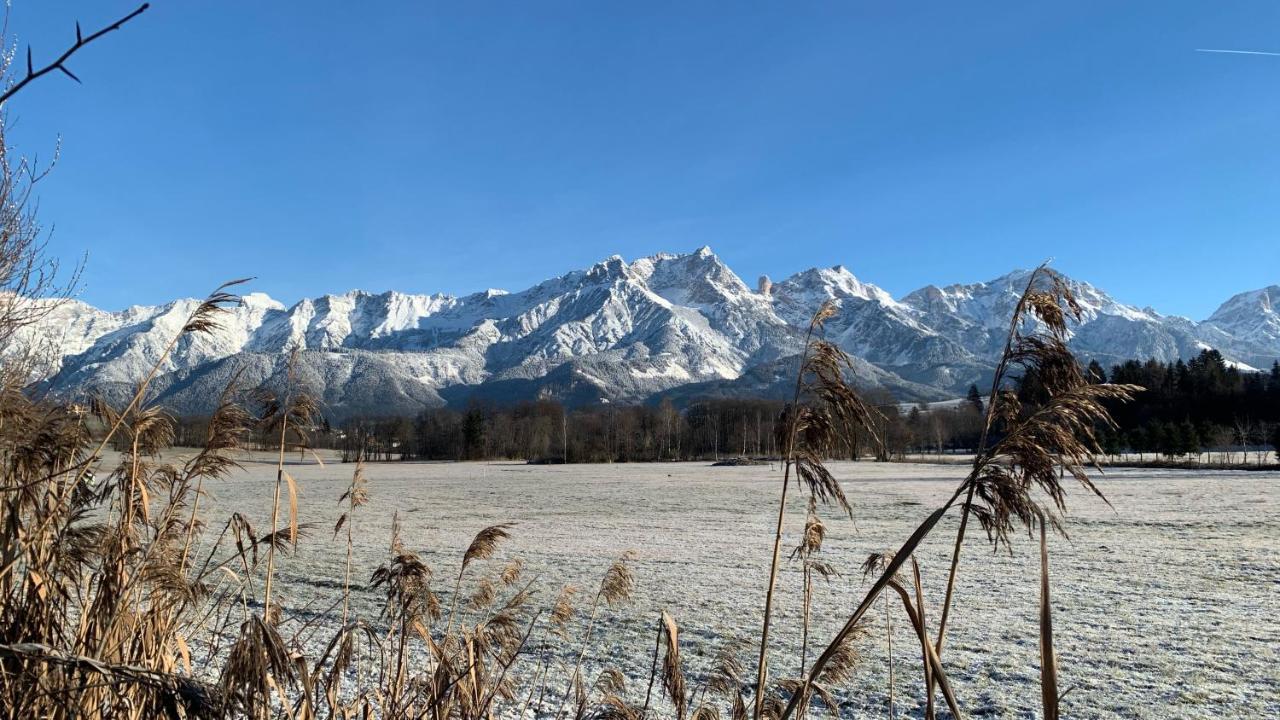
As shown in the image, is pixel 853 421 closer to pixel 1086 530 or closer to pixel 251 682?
pixel 251 682

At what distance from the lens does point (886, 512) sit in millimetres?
30047

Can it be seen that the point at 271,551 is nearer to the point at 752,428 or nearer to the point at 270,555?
the point at 270,555

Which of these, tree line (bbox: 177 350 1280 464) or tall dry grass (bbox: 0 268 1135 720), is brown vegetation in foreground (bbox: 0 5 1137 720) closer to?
tall dry grass (bbox: 0 268 1135 720)

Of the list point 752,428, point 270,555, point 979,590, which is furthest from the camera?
point 752,428

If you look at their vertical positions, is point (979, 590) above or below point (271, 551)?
below

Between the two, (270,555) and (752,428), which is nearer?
(270,555)

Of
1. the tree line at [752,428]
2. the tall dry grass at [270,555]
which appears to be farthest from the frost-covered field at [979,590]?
the tree line at [752,428]

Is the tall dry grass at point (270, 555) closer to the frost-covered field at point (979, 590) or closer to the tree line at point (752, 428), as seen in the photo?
the frost-covered field at point (979, 590)

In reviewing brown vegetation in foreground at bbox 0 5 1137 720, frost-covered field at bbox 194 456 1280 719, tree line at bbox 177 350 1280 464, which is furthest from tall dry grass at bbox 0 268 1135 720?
tree line at bbox 177 350 1280 464

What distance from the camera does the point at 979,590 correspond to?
14.0 meters

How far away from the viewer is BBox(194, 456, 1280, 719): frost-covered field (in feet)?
27.8

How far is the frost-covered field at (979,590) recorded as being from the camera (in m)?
8.46

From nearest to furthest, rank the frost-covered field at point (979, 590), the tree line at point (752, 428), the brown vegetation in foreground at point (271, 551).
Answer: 1. the brown vegetation in foreground at point (271, 551)
2. the frost-covered field at point (979, 590)
3. the tree line at point (752, 428)

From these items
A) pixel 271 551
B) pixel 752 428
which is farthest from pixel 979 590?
pixel 752 428
